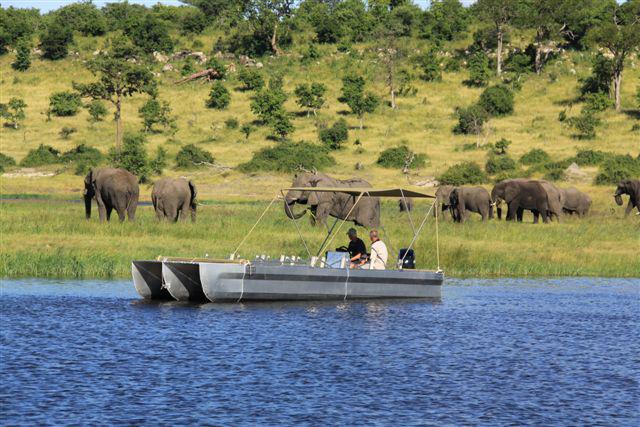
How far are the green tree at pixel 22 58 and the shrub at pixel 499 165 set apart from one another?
197ft

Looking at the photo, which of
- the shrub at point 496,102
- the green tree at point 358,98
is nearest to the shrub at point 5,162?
the green tree at point 358,98

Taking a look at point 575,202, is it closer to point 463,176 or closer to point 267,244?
point 463,176

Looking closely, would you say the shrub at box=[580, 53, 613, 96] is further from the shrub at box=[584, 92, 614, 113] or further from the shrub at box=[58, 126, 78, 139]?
the shrub at box=[58, 126, 78, 139]

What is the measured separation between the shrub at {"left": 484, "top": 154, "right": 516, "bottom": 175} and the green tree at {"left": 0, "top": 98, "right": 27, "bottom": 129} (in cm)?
4293

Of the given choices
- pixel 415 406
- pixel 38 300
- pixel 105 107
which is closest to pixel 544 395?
pixel 415 406

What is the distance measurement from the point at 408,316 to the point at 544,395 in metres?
8.89

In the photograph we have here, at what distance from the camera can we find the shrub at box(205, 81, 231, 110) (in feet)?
328

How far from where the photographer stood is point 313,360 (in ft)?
64.5

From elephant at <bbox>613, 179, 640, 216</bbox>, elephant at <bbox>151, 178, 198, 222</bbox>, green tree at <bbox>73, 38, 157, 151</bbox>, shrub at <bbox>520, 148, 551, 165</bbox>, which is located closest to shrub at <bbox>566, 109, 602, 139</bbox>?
shrub at <bbox>520, 148, 551, 165</bbox>

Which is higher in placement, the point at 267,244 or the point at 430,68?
the point at 430,68

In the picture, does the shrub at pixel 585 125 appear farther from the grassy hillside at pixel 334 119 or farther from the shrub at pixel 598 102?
the shrub at pixel 598 102

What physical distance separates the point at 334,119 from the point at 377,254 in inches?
2653

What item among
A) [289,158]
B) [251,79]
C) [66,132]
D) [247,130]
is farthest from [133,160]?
[251,79]

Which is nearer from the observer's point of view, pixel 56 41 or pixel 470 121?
pixel 470 121
